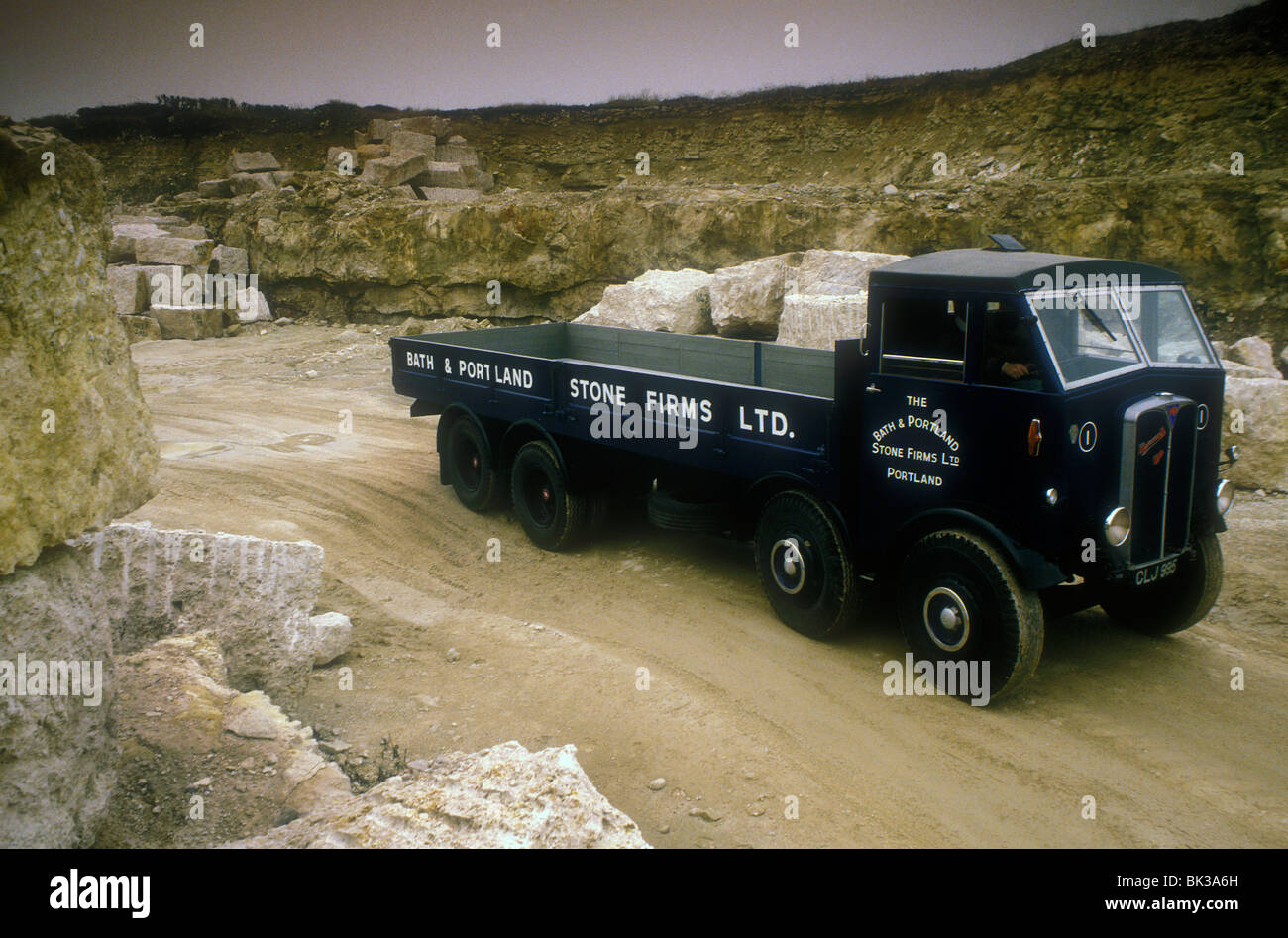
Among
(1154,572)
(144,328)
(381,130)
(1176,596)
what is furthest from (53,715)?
(381,130)

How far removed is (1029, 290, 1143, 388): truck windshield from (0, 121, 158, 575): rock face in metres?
4.73

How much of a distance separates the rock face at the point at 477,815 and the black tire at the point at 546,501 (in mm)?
4752

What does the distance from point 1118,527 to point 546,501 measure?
5058 millimetres

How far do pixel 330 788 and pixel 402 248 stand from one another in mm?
19486

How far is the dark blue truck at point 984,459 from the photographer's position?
213 inches

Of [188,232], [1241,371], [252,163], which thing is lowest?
[1241,371]

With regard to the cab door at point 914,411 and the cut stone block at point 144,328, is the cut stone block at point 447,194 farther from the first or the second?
the cab door at point 914,411

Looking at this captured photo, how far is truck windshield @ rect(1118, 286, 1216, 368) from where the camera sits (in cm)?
589

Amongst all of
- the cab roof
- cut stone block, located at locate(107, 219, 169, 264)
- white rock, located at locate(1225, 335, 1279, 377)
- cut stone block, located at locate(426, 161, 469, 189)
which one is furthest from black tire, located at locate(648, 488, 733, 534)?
cut stone block, located at locate(426, 161, 469, 189)

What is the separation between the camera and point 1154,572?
5.79 meters

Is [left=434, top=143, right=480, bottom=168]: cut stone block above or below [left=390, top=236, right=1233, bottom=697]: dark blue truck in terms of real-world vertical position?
above

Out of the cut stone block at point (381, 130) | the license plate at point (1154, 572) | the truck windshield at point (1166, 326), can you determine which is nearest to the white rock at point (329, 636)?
the license plate at point (1154, 572)

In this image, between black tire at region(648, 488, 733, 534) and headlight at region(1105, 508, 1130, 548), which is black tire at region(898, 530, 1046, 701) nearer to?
headlight at region(1105, 508, 1130, 548)

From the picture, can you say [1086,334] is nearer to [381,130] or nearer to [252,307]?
[252,307]
